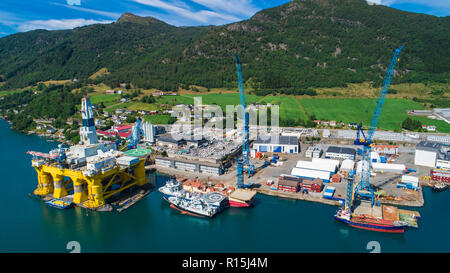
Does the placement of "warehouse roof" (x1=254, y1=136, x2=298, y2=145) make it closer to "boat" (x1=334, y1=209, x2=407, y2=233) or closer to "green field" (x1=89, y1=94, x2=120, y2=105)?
"boat" (x1=334, y1=209, x2=407, y2=233)

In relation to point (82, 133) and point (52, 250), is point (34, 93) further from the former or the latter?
point (52, 250)

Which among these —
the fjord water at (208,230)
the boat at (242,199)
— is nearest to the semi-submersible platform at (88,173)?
the fjord water at (208,230)

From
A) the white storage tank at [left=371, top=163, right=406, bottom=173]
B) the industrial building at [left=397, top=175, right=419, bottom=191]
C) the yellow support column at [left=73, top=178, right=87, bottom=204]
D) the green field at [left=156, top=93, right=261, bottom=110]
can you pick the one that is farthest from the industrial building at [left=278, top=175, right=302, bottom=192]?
the green field at [left=156, top=93, right=261, bottom=110]

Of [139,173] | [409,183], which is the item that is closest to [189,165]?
[139,173]

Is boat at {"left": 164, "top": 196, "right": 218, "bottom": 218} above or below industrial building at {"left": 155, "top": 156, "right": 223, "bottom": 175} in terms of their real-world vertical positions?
below

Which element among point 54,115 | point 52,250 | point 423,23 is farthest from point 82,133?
point 423,23

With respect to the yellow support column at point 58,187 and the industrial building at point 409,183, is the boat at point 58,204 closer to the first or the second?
the yellow support column at point 58,187
